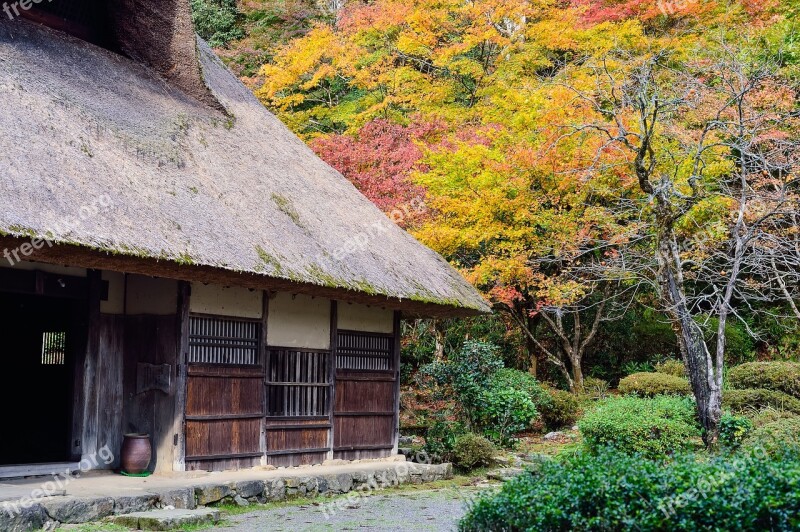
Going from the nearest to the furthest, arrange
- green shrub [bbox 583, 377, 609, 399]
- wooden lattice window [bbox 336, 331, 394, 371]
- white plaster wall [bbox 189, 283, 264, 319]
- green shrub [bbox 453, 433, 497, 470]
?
white plaster wall [bbox 189, 283, 264, 319] < wooden lattice window [bbox 336, 331, 394, 371] < green shrub [bbox 453, 433, 497, 470] < green shrub [bbox 583, 377, 609, 399]

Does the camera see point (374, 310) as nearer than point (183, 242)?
No

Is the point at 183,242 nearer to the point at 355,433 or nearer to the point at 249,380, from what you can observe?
the point at 249,380

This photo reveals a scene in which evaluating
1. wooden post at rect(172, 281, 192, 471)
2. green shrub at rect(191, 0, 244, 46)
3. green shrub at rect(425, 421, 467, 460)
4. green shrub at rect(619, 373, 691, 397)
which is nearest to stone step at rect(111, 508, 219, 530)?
wooden post at rect(172, 281, 192, 471)

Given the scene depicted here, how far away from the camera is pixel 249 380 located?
10.2 metres

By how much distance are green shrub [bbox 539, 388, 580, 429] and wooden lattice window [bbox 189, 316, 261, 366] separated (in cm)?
712

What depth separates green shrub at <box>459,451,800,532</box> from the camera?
438 centimetres

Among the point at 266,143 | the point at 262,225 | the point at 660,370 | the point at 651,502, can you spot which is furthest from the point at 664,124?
the point at 651,502

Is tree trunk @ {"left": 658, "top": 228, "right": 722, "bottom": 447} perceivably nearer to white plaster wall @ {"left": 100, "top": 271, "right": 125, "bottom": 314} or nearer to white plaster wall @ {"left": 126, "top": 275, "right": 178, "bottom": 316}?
white plaster wall @ {"left": 126, "top": 275, "right": 178, "bottom": 316}

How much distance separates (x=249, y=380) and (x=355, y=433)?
7.30ft

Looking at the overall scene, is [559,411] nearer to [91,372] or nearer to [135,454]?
[135,454]

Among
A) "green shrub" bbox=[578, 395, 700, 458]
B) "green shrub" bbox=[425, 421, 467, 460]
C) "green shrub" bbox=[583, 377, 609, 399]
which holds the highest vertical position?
"green shrub" bbox=[583, 377, 609, 399]

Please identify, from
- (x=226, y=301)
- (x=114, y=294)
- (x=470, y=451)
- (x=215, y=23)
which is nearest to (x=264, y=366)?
(x=226, y=301)

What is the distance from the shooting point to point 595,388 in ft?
58.5

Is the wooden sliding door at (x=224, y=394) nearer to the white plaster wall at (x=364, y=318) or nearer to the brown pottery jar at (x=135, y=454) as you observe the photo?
the brown pottery jar at (x=135, y=454)
